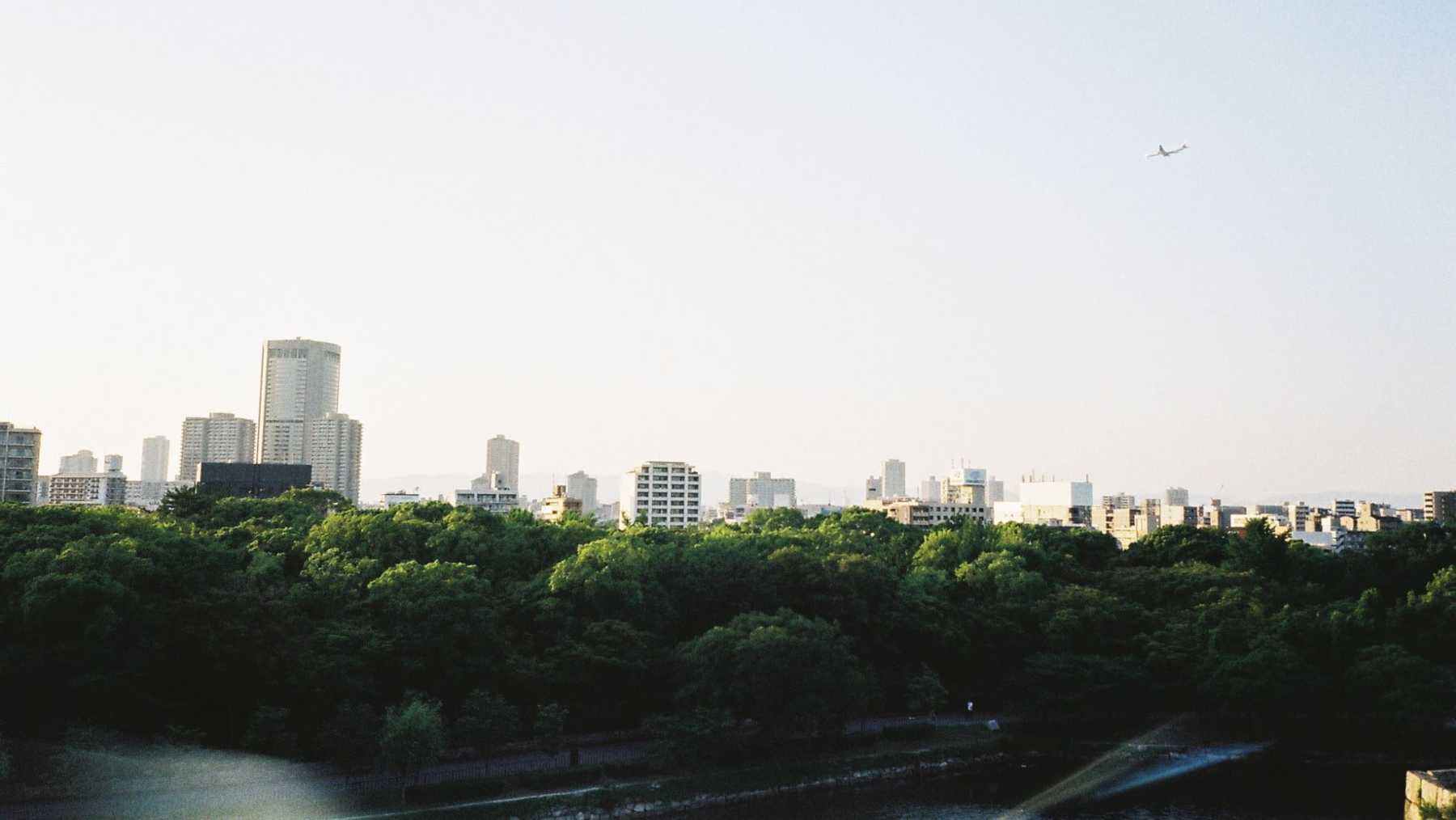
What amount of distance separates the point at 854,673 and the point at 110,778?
19387 mm

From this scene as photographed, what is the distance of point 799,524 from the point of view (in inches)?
3029

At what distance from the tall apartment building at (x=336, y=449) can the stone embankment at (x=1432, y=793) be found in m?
178

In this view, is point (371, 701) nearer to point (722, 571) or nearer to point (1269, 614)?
point (722, 571)

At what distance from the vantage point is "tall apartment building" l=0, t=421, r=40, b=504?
8700cm

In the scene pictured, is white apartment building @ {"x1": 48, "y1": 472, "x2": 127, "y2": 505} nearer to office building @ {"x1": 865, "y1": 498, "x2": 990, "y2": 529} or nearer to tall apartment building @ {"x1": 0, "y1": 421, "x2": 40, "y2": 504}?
tall apartment building @ {"x1": 0, "y1": 421, "x2": 40, "y2": 504}

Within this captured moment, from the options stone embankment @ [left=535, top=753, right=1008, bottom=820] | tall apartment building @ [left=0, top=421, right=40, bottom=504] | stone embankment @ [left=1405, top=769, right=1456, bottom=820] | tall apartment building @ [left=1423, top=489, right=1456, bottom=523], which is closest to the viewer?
stone embankment @ [left=1405, top=769, right=1456, bottom=820]

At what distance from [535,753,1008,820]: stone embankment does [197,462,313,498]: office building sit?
226ft

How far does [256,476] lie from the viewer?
95625 millimetres

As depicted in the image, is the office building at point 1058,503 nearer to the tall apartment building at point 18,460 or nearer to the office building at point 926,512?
the office building at point 926,512

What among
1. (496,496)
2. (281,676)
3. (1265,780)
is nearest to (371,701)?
(281,676)

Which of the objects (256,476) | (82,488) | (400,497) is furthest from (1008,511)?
(82,488)

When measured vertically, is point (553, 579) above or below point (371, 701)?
above

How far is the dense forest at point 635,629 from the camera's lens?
96.9 feet

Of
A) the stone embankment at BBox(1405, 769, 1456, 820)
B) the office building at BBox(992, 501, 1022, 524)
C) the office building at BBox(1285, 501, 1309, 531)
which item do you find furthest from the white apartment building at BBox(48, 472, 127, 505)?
the stone embankment at BBox(1405, 769, 1456, 820)
